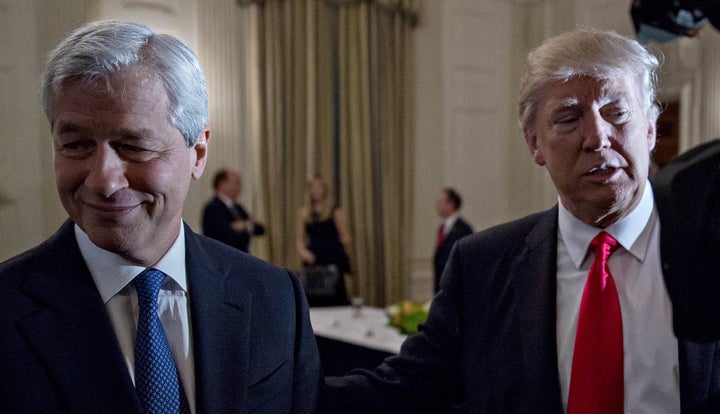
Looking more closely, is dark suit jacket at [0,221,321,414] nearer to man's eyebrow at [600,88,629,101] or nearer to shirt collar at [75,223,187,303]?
shirt collar at [75,223,187,303]

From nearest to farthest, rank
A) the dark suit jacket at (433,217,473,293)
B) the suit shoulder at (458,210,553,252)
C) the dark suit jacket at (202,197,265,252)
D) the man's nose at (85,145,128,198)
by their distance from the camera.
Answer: the man's nose at (85,145,128,198) → the suit shoulder at (458,210,553,252) → the dark suit jacket at (202,197,265,252) → the dark suit jacket at (433,217,473,293)

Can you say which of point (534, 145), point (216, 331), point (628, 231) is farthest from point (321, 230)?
point (216, 331)

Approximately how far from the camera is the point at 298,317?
4.28 feet

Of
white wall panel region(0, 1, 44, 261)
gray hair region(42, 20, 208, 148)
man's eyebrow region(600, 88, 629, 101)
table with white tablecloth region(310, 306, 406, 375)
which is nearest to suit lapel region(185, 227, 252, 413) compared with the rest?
gray hair region(42, 20, 208, 148)

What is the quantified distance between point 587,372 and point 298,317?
56 centimetres

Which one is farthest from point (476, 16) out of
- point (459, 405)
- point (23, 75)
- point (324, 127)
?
point (459, 405)

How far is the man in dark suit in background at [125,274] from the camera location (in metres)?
1.03

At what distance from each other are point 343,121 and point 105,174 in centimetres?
599

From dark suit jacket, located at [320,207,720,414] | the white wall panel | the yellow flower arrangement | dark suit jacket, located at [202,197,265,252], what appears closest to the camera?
dark suit jacket, located at [320,207,720,414]

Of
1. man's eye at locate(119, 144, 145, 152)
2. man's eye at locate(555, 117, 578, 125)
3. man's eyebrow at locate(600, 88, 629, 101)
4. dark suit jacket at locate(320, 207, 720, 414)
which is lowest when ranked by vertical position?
dark suit jacket at locate(320, 207, 720, 414)

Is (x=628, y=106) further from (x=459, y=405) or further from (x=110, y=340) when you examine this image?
(x=110, y=340)

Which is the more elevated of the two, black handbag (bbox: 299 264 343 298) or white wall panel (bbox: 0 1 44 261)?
white wall panel (bbox: 0 1 44 261)

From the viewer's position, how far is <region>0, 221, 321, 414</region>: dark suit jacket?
3.35 ft

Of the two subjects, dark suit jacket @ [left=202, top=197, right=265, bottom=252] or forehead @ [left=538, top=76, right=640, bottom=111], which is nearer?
forehead @ [left=538, top=76, right=640, bottom=111]
